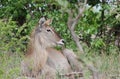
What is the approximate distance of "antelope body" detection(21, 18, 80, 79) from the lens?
8289 millimetres

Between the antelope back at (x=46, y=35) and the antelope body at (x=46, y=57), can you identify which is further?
the antelope back at (x=46, y=35)

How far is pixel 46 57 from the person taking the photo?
28.5ft

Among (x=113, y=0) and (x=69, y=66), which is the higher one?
(x=113, y=0)

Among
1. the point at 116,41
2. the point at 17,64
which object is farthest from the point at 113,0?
the point at 17,64

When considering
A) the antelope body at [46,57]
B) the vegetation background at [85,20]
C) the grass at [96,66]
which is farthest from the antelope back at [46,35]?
the vegetation background at [85,20]

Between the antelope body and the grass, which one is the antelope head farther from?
the grass

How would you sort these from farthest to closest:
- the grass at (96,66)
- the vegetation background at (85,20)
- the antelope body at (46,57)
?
the vegetation background at (85,20) < the antelope body at (46,57) < the grass at (96,66)

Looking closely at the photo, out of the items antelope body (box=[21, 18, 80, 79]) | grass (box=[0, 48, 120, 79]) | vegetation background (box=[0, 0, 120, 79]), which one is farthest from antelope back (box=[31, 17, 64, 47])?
vegetation background (box=[0, 0, 120, 79])

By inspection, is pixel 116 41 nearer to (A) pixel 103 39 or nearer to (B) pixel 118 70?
(A) pixel 103 39

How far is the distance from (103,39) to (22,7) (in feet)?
7.38

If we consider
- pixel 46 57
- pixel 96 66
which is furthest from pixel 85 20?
pixel 96 66

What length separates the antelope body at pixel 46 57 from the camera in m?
8.29

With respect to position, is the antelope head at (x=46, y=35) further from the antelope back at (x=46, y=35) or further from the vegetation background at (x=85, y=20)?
the vegetation background at (x=85, y=20)

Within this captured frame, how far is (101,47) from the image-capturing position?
1171 cm
